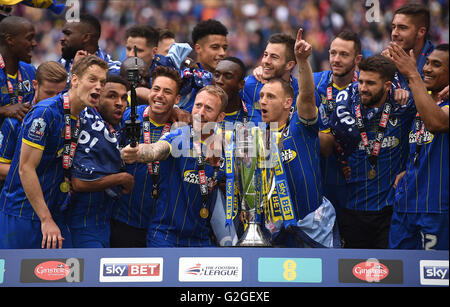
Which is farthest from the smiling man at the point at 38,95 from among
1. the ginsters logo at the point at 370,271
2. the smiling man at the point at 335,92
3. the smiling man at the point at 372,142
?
the ginsters logo at the point at 370,271

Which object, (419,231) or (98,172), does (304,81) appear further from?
(98,172)

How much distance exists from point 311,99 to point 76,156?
60.3 inches

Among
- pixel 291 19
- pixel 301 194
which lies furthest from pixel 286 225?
pixel 291 19

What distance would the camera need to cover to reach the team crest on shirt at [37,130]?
4.48 meters

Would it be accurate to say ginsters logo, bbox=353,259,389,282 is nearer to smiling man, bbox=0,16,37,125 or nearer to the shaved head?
smiling man, bbox=0,16,37,125

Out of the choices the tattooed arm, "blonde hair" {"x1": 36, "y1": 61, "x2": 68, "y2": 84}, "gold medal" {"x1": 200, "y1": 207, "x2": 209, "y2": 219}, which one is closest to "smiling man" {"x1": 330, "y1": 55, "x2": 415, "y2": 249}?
"gold medal" {"x1": 200, "y1": 207, "x2": 209, "y2": 219}

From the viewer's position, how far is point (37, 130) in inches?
177

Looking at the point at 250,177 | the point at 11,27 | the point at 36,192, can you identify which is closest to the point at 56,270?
the point at 36,192

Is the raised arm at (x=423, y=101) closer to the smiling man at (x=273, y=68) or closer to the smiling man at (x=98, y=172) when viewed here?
the smiling man at (x=273, y=68)

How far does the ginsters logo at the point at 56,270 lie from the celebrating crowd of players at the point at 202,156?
0.40m

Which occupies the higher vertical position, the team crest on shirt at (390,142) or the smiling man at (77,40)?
the smiling man at (77,40)

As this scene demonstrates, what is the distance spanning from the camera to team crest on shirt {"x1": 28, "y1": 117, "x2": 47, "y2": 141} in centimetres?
448

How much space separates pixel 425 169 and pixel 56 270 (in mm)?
2298
